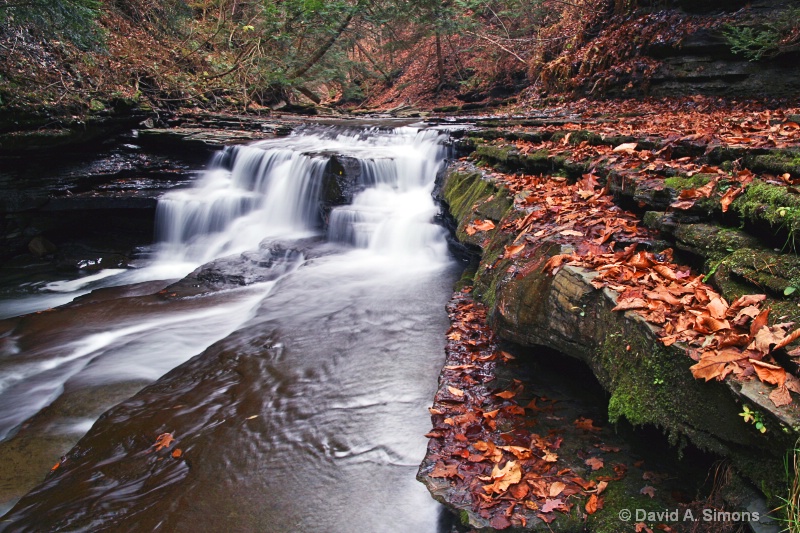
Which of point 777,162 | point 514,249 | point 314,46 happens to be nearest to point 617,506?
point 514,249

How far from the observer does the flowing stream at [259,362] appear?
332cm

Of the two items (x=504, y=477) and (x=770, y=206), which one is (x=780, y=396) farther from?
(x=504, y=477)

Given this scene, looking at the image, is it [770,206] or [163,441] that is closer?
[770,206]

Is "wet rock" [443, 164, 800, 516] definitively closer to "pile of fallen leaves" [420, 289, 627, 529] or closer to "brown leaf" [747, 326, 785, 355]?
"brown leaf" [747, 326, 785, 355]

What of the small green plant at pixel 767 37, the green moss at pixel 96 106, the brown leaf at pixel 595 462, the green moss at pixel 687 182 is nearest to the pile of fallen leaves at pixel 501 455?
the brown leaf at pixel 595 462

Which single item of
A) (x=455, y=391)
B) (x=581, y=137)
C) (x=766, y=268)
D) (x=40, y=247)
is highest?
(x=581, y=137)

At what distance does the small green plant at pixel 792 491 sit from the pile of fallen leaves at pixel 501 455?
0.90 metres

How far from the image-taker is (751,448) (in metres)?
1.90

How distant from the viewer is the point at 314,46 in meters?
20.2

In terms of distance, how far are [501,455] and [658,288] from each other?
142 cm

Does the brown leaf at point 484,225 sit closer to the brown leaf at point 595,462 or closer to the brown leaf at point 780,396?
the brown leaf at point 595,462

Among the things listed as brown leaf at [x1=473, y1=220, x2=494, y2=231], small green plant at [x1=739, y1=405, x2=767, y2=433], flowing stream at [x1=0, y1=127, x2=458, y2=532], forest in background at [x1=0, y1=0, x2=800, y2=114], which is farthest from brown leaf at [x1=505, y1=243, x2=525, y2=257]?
forest in background at [x1=0, y1=0, x2=800, y2=114]

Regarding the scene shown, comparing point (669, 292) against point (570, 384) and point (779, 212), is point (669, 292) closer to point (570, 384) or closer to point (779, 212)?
point (779, 212)

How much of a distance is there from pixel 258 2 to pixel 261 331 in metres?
17.3
